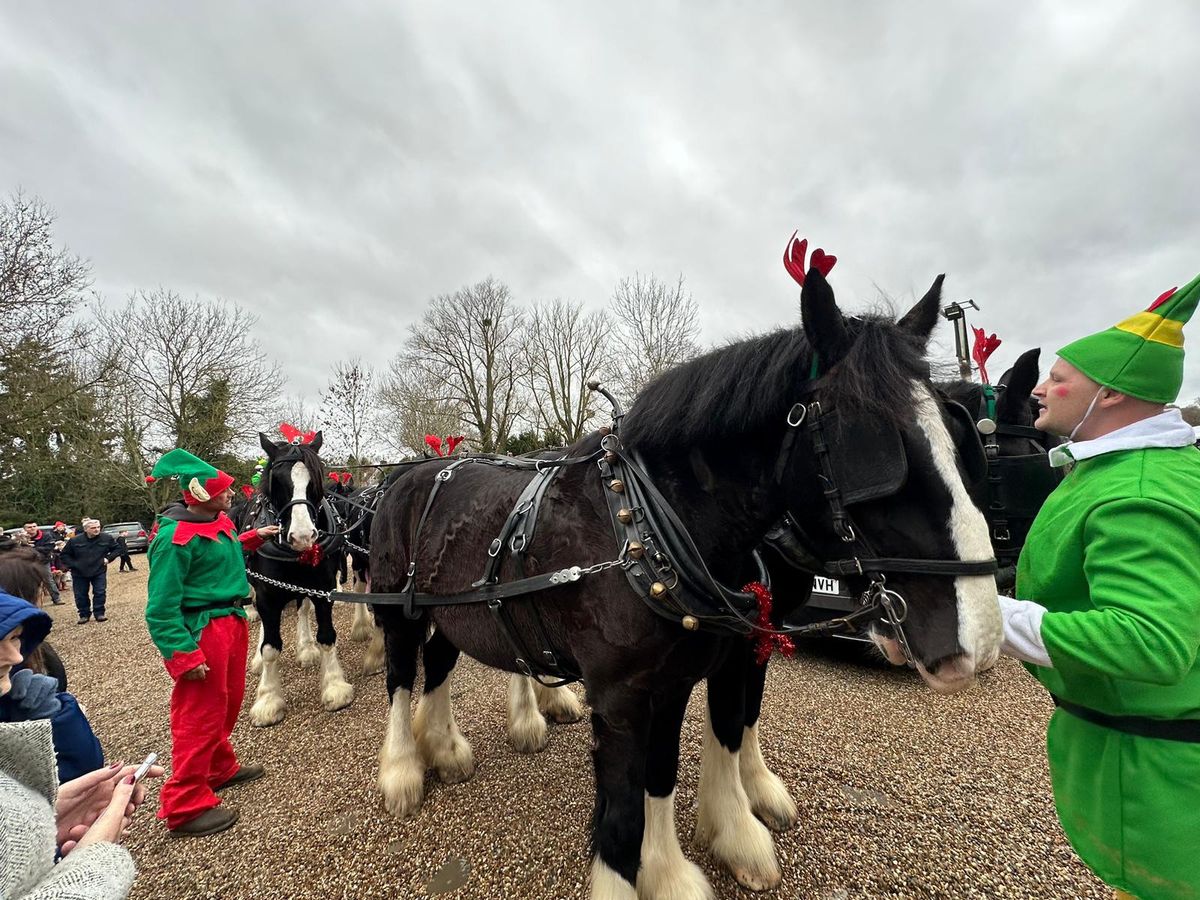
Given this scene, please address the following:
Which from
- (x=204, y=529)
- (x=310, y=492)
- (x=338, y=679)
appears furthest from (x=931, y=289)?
(x=338, y=679)

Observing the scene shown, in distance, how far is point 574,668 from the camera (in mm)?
2303

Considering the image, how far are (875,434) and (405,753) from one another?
11.3 ft

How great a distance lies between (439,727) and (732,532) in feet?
9.26

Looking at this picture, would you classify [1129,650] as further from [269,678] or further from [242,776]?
[269,678]

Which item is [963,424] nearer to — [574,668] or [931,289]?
[931,289]

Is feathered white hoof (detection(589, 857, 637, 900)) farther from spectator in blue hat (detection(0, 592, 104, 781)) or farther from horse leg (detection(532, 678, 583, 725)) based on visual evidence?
horse leg (detection(532, 678, 583, 725))

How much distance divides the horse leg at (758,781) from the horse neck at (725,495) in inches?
50.5

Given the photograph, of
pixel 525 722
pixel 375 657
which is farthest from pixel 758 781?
pixel 375 657

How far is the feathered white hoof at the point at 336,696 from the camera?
190 inches

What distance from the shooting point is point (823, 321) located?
5.13 ft

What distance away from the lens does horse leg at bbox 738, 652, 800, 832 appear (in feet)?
9.48

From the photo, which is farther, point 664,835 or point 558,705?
point 558,705

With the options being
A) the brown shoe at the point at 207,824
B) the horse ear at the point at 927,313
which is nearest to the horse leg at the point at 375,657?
the brown shoe at the point at 207,824

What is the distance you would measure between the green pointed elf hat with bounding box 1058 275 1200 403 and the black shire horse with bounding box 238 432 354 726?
5043 mm
